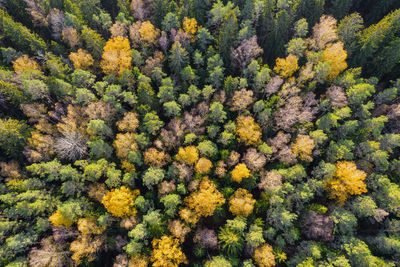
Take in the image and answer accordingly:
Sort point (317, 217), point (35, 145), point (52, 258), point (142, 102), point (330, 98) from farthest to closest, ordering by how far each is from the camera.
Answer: point (330, 98) < point (142, 102) < point (35, 145) < point (317, 217) < point (52, 258)

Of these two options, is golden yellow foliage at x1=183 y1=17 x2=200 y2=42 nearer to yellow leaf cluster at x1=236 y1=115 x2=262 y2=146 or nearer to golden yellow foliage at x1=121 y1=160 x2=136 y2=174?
yellow leaf cluster at x1=236 y1=115 x2=262 y2=146

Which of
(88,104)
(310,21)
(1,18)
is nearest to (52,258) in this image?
(88,104)

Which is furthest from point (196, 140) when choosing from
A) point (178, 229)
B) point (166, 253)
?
point (166, 253)

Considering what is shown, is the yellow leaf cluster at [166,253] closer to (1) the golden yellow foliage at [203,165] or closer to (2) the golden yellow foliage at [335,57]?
(1) the golden yellow foliage at [203,165]

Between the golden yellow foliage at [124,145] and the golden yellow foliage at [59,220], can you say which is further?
the golden yellow foliage at [124,145]

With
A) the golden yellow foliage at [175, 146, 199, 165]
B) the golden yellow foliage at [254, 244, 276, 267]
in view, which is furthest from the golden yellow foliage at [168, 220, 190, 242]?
the golden yellow foliage at [254, 244, 276, 267]

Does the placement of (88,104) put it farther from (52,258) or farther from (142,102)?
(52,258)

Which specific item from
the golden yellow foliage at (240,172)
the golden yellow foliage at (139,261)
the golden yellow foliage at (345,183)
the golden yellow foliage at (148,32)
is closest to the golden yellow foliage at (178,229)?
the golden yellow foliage at (139,261)
